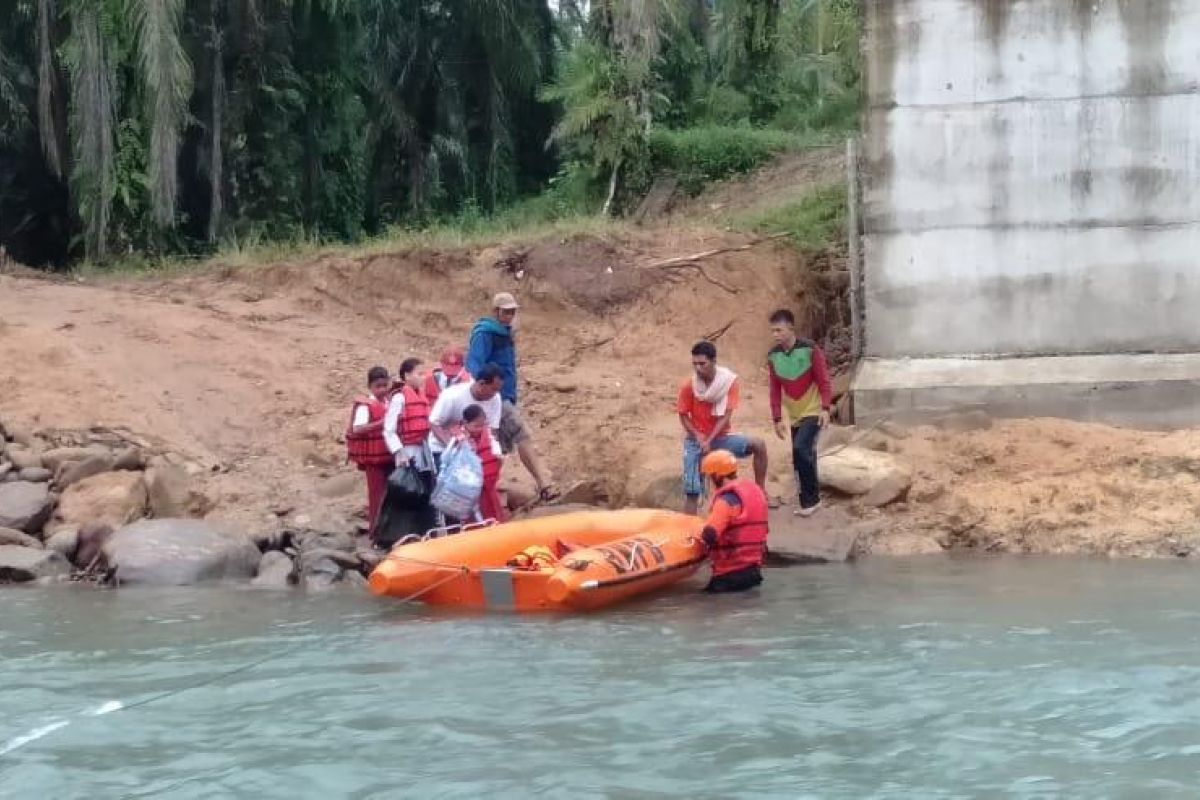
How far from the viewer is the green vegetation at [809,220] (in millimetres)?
16672

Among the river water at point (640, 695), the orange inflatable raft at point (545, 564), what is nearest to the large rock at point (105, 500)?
the river water at point (640, 695)

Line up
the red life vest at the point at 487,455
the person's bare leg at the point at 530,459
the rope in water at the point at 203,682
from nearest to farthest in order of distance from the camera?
the rope in water at the point at 203,682
the red life vest at the point at 487,455
the person's bare leg at the point at 530,459

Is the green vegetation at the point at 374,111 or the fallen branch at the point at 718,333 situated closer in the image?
the fallen branch at the point at 718,333

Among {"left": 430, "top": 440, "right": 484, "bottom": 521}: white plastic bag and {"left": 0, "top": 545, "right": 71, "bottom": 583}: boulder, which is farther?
{"left": 0, "top": 545, "right": 71, "bottom": 583}: boulder

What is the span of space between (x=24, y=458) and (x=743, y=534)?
6517mm

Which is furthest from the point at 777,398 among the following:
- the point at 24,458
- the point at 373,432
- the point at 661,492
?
the point at 24,458

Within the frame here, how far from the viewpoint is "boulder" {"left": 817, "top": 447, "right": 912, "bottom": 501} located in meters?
12.3

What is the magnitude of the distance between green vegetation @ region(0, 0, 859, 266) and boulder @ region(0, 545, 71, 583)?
680 cm

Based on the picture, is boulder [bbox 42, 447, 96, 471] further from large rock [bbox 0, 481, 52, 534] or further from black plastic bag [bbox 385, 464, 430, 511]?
black plastic bag [bbox 385, 464, 430, 511]

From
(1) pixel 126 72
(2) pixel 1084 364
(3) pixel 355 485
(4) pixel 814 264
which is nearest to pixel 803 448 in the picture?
(2) pixel 1084 364

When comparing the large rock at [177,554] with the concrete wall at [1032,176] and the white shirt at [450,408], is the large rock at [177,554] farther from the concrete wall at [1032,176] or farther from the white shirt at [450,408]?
the concrete wall at [1032,176]

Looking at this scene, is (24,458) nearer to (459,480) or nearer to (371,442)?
(371,442)

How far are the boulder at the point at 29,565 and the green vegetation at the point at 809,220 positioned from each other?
8.30m

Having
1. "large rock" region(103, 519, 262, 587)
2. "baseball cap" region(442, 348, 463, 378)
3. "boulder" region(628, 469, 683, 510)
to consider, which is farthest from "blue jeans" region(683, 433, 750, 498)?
"large rock" region(103, 519, 262, 587)
